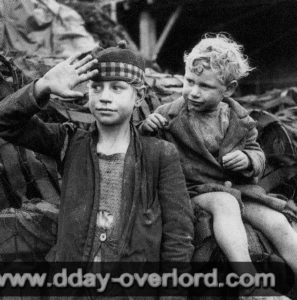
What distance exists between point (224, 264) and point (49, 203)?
3.17 ft

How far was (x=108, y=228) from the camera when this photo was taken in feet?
8.04

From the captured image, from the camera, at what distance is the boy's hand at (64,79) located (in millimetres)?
2398

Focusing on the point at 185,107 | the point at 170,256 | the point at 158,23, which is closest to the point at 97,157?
the point at 170,256

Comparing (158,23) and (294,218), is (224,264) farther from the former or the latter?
(158,23)

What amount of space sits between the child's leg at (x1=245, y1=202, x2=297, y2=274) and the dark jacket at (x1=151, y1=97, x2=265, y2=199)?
7.7 inches

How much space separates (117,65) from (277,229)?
45.7 inches

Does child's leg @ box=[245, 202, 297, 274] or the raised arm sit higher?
the raised arm

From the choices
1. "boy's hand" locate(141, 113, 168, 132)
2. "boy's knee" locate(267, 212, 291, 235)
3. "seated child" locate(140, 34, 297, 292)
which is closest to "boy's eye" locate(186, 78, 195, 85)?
"seated child" locate(140, 34, 297, 292)

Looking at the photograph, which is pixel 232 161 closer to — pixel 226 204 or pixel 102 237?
pixel 226 204

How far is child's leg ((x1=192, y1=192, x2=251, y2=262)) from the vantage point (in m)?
2.61

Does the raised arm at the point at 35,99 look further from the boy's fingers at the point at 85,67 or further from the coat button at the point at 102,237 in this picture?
the coat button at the point at 102,237

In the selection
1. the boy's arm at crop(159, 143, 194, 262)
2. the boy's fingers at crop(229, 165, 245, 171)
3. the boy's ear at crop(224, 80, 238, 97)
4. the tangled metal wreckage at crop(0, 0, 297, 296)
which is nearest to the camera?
the boy's arm at crop(159, 143, 194, 262)

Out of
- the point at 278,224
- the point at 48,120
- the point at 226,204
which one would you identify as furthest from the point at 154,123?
the point at 48,120

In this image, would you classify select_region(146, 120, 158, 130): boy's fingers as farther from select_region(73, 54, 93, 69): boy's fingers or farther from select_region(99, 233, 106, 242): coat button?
select_region(99, 233, 106, 242): coat button
